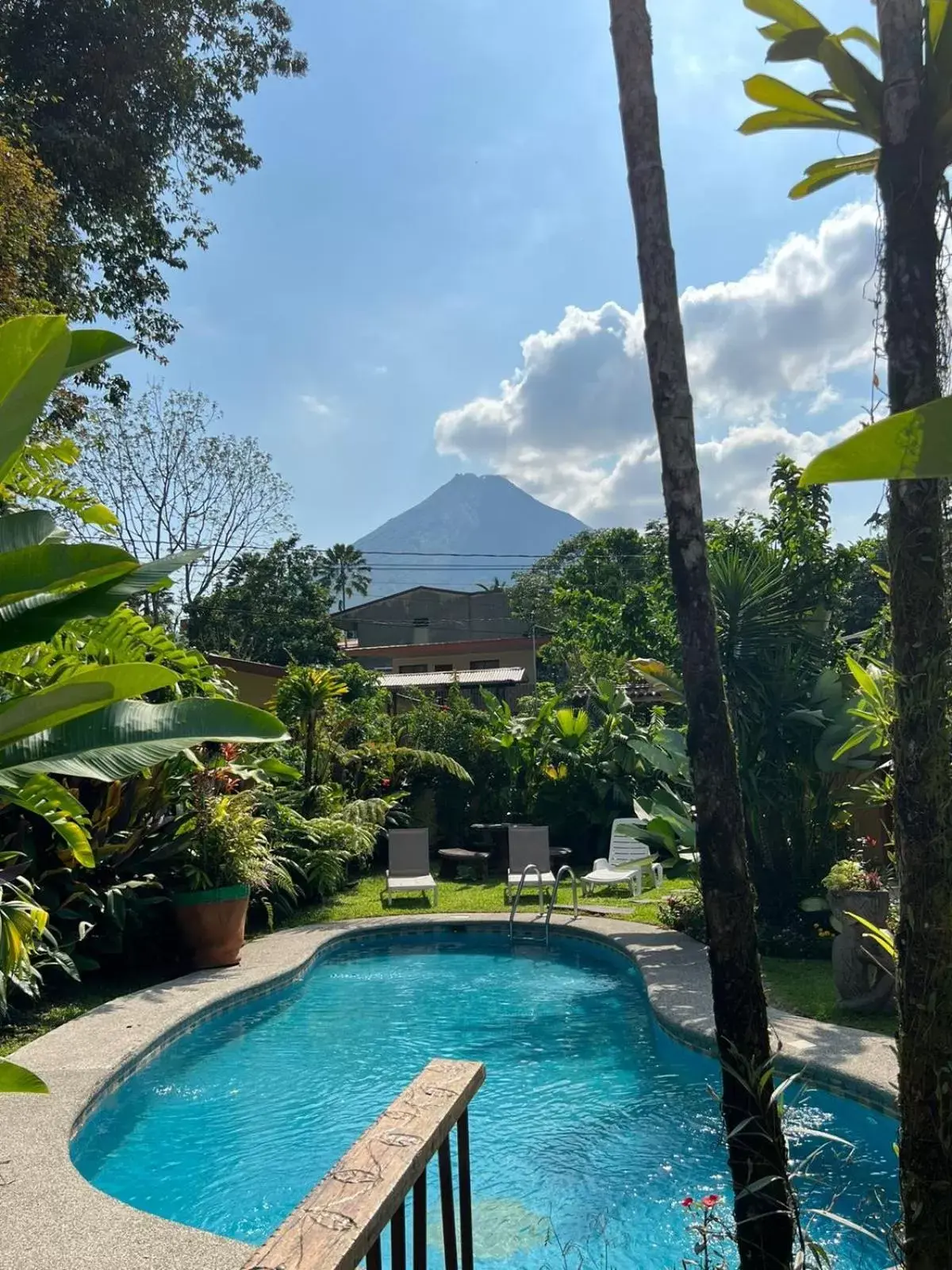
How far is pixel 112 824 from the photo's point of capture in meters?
8.95

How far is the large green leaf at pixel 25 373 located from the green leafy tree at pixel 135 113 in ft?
33.9

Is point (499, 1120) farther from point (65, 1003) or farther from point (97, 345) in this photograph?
point (97, 345)

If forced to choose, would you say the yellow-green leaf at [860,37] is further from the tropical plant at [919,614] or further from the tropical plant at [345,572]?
the tropical plant at [345,572]

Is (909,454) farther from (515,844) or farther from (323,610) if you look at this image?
(323,610)

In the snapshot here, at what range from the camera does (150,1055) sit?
686 centimetres

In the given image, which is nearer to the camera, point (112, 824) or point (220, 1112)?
point (220, 1112)

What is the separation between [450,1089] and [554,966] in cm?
768

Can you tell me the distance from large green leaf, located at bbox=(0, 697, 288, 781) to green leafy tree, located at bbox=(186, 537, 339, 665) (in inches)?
1309

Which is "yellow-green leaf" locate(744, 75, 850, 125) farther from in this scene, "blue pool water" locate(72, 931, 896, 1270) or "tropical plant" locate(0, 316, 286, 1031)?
"blue pool water" locate(72, 931, 896, 1270)

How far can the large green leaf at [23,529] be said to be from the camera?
204cm

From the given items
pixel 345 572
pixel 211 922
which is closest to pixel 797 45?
pixel 211 922

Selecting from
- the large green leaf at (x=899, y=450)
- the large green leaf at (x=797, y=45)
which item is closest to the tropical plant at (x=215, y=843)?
the large green leaf at (x=797, y=45)

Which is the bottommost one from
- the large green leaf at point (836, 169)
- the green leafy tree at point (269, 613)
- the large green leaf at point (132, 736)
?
the large green leaf at point (132, 736)

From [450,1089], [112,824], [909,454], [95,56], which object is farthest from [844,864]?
[95,56]
